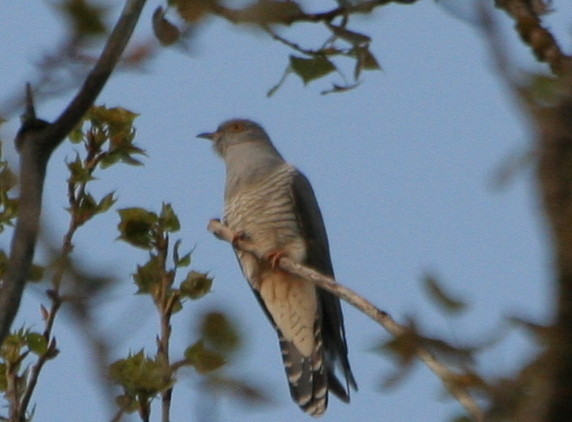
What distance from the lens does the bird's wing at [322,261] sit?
5691mm

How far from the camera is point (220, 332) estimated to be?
1.16 meters

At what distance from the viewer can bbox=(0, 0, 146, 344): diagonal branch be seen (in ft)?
3.97

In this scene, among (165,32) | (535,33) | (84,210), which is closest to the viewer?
(535,33)

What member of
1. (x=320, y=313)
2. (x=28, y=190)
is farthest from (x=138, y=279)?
(x=320, y=313)

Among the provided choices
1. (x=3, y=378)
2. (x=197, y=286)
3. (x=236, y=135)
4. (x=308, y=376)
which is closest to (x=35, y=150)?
(x=197, y=286)

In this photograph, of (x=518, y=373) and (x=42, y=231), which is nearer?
(x=518, y=373)

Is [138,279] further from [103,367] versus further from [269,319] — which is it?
[269,319]

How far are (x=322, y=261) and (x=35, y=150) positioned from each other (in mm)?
4657

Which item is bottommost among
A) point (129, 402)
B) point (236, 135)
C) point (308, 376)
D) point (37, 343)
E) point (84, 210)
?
point (308, 376)

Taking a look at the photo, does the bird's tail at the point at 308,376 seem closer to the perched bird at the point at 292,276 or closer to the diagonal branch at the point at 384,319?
the perched bird at the point at 292,276

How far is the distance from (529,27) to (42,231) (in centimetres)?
74

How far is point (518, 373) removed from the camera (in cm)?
85

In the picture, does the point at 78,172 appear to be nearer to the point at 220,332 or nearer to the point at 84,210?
the point at 84,210

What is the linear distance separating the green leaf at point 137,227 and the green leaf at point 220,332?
1123 mm
